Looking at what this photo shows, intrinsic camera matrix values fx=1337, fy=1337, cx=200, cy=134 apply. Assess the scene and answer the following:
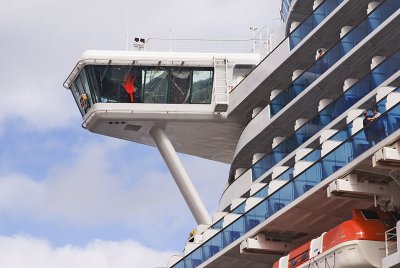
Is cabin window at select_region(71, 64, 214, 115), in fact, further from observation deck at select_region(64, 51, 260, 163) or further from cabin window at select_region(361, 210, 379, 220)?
cabin window at select_region(361, 210, 379, 220)

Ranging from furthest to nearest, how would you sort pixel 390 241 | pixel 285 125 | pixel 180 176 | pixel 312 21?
pixel 180 176, pixel 285 125, pixel 312 21, pixel 390 241

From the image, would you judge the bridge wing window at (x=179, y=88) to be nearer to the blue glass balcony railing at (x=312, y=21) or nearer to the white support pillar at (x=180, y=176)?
the white support pillar at (x=180, y=176)

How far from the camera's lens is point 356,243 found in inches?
1186

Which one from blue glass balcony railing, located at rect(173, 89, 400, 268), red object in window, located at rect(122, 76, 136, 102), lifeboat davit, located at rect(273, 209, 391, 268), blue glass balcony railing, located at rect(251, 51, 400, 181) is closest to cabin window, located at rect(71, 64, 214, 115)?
red object in window, located at rect(122, 76, 136, 102)

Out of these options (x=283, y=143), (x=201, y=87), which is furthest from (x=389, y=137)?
(x=201, y=87)

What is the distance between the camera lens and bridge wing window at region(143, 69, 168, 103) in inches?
1849

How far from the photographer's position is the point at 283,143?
39.4 meters

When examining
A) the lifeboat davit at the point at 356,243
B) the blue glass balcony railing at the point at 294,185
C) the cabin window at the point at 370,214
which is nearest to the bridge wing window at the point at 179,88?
the blue glass balcony railing at the point at 294,185

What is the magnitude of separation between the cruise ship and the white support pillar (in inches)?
1.9

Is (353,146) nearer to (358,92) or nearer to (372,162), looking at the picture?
(372,162)

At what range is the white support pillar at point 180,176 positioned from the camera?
4788cm

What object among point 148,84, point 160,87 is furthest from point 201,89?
point 148,84

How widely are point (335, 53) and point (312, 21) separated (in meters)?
2.70

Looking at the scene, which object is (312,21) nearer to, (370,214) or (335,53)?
(335,53)
